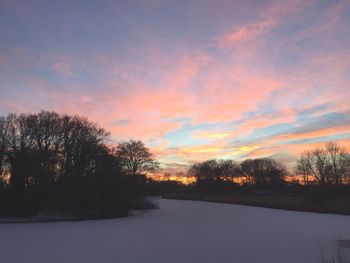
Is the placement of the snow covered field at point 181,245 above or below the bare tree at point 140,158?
below

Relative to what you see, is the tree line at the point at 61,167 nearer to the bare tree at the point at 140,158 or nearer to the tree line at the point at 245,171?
the bare tree at the point at 140,158

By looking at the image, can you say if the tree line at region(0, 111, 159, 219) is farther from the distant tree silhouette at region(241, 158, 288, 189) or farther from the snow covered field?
the distant tree silhouette at region(241, 158, 288, 189)

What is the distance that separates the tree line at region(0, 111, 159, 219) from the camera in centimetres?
2711

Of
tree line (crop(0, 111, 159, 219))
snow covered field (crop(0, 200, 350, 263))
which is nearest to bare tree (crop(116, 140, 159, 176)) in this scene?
tree line (crop(0, 111, 159, 219))

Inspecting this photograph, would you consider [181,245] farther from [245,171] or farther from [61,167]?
[245,171]

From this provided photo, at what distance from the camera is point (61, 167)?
3203 centimetres

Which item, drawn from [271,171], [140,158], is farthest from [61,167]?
[271,171]

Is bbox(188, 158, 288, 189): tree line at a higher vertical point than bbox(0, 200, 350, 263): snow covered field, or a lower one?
higher

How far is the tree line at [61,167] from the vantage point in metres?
27.1

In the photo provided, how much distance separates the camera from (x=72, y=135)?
33.2 m

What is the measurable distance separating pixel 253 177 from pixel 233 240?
7700cm

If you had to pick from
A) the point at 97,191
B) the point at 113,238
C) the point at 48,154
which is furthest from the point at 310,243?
the point at 48,154

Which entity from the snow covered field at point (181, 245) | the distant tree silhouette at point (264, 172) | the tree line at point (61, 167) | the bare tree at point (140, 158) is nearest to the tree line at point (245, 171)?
the distant tree silhouette at point (264, 172)

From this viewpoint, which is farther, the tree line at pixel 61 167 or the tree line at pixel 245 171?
the tree line at pixel 245 171
